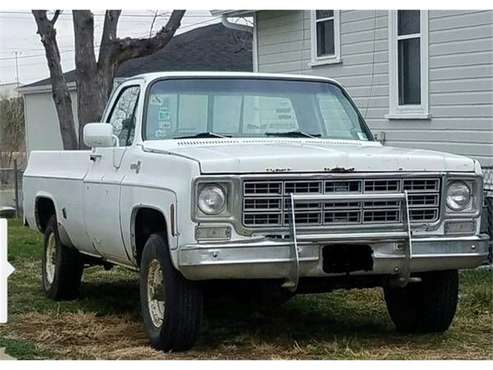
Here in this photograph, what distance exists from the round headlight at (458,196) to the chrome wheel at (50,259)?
158 inches

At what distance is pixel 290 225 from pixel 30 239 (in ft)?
31.4

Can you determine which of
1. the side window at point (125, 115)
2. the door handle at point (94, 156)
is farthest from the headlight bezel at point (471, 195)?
the door handle at point (94, 156)

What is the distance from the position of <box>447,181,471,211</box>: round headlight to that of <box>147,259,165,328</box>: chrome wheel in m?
1.92

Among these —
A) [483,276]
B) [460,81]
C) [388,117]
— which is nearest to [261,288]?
[483,276]

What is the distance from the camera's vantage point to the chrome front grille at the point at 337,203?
238 inches

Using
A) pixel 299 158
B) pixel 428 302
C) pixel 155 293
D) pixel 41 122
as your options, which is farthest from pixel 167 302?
pixel 41 122

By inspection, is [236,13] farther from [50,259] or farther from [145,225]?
[145,225]

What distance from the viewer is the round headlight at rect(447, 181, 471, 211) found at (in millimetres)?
6461

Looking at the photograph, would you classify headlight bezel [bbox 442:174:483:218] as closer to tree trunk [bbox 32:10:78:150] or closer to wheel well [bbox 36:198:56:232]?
wheel well [bbox 36:198:56:232]

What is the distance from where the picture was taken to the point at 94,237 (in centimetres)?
783

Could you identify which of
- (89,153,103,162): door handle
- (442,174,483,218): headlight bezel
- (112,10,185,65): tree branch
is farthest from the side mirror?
(112,10,185,65): tree branch

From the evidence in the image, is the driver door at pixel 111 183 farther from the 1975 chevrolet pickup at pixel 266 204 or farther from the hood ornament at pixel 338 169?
the hood ornament at pixel 338 169

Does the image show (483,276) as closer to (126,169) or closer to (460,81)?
(460,81)

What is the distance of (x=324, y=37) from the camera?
1502cm
